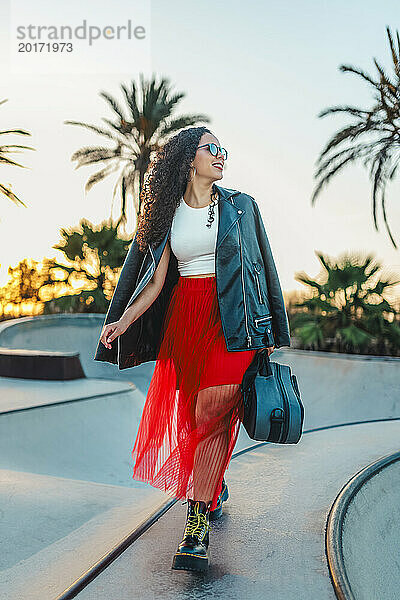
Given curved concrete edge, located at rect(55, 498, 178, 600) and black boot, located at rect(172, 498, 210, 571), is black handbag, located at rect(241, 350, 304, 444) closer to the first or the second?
black boot, located at rect(172, 498, 210, 571)

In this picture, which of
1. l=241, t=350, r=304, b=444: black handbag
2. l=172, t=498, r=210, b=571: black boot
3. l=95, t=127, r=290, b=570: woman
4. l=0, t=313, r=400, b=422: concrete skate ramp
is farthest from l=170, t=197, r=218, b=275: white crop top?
l=0, t=313, r=400, b=422: concrete skate ramp

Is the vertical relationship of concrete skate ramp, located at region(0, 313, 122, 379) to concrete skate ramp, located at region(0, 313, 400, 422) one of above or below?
above

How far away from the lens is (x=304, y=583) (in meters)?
2.09

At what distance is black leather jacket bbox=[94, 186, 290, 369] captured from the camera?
2.41m

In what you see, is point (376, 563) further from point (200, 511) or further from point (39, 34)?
point (39, 34)

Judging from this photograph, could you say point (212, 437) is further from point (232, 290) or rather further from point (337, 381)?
point (337, 381)

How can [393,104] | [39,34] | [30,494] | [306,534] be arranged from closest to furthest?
[306,534], [30,494], [39,34], [393,104]

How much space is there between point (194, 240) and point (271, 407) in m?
0.80

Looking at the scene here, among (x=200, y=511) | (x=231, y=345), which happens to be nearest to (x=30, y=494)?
(x=200, y=511)

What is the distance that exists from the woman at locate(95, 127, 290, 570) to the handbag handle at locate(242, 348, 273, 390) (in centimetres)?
3

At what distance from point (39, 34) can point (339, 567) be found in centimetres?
888

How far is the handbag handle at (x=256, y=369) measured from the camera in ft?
7.78

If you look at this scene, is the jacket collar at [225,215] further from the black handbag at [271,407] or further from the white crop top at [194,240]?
the black handbag at [271,407]

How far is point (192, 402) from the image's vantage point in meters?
2.53
